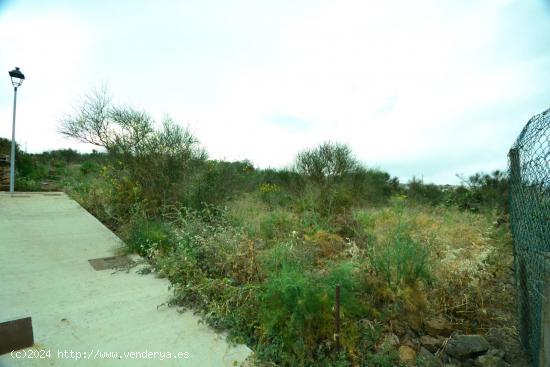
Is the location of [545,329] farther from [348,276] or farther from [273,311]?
[273,311]

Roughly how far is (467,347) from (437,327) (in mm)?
247

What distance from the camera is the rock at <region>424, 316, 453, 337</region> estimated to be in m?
2.31

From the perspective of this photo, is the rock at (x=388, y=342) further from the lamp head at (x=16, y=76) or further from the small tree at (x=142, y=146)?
the lamp head at (x=16, y=76)

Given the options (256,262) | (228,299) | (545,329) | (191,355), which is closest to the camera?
(545,329)

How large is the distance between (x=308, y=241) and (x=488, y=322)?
2.29m

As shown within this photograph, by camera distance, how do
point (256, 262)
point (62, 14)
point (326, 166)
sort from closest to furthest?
point (256, 262) < point (62, 14) < point (326, 166)

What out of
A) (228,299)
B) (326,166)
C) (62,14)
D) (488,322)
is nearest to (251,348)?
(228,299)

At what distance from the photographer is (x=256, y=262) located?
3385 millimetres

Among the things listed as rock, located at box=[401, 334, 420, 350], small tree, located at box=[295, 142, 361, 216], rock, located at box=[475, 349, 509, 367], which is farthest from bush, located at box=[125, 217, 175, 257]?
small tree, located at box=[295, 142, 361, 216]

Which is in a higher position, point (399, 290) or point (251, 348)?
Result: point (399, 290)

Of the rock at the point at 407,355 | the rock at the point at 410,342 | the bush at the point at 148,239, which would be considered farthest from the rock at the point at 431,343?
the bush at the point at 148,239

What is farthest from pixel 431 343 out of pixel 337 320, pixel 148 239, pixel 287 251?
pixel 148 239

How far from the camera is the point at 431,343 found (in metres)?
2.21

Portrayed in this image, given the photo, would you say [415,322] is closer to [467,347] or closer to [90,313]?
[467,347]
